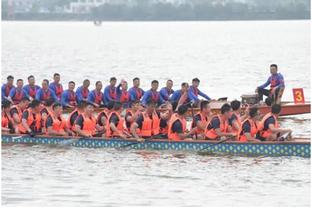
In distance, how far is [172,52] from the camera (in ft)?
339

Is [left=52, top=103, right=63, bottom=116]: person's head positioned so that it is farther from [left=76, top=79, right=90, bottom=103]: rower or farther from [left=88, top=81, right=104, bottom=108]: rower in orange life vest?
[left=76, top=79, right=90, bottom=103]: rower

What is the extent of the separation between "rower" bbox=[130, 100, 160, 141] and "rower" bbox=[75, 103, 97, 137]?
1.04 meters

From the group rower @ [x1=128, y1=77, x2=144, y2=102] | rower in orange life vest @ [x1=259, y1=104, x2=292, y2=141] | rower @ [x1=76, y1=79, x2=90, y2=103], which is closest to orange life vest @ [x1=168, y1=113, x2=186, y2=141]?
rower in orange life vest @ [x1=259, y1=104, x2=292, y2=141]

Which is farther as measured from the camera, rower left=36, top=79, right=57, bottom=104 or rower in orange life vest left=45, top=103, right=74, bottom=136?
rower left=36, top=79, right=57, bottom=104

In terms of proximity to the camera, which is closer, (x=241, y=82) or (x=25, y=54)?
(x=241, y=82)

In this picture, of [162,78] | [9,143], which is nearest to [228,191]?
[9,143]

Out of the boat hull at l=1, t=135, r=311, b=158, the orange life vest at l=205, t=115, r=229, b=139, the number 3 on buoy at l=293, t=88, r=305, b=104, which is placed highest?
the number 3 on buoy at l=293, t=88, r=305, b=104

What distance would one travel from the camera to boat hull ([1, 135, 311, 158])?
24.3 metres

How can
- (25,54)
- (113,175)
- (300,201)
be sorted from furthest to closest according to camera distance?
1. (25,54)
2. (113,175)
3. (300,201)

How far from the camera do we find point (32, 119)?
88.6 ft

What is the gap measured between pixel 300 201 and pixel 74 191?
442 centimetres

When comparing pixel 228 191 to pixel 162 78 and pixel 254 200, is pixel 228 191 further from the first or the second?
pixel 162 78

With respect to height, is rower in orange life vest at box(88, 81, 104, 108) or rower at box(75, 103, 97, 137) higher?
rower in orange life vest at box(88, 81, 104, 108)

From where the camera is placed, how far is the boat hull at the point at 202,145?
2431 cm
